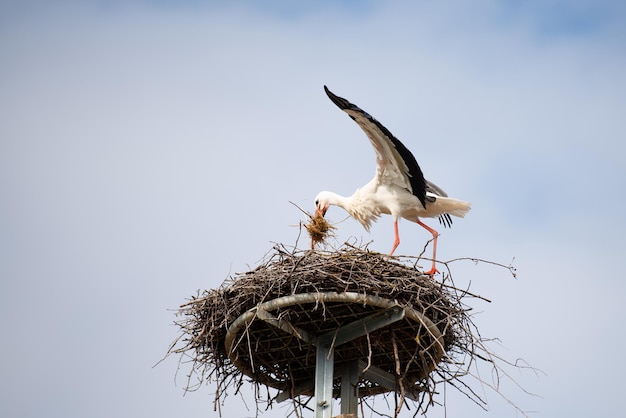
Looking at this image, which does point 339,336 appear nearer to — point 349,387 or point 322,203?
point 349,387

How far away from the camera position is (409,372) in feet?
32.6

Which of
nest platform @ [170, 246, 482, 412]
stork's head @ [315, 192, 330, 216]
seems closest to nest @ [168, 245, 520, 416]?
nest platform @ [170, 246, 482, 412]

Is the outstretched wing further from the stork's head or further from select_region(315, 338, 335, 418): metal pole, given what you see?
select_region(315, 338, 335, 418): metal pole

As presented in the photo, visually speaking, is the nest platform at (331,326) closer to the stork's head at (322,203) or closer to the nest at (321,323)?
the nest at (321,323)

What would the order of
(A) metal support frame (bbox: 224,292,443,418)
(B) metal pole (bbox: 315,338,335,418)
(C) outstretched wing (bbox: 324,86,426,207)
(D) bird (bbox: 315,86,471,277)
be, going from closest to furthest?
(A) metal support frame (bbox: 224,292,443,418)
(B) metal pole (bbox: 315,338,335,418)
(C) outstretched wing (bbox: 324,86,426,207)
(D) bird (bbox: 315,86,471,277)

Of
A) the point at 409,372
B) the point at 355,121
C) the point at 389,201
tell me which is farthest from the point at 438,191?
the point at 409,372

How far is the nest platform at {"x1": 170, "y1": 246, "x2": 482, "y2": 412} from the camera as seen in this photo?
9.15 metres

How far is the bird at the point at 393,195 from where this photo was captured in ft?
37.7

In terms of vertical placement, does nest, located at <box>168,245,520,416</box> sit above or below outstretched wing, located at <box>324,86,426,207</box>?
below

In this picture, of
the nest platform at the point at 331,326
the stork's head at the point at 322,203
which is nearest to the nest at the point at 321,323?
the nest platform at the point at 331,326

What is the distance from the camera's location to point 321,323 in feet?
31.1

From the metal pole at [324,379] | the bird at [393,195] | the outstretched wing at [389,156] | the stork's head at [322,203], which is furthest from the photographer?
the stork's head at [322,203]

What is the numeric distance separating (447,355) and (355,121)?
283 cm

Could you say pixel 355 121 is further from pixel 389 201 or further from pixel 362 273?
pixel 362 273
